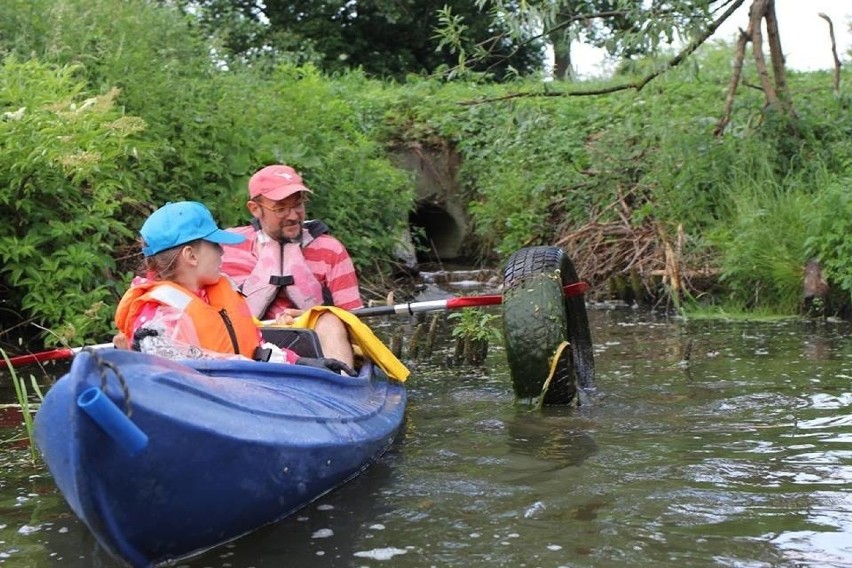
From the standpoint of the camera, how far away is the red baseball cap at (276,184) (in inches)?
235

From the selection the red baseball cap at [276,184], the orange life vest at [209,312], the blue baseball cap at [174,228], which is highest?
the red baseball cap at [276,184]

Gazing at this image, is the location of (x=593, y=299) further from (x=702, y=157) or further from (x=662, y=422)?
(x=662, y=422)

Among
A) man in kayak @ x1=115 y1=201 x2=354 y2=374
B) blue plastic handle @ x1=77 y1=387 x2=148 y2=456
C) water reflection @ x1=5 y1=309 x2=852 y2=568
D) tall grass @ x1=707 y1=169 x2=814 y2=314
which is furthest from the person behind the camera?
tall grass @ x1=707 y1=169 x2=814 y2=314

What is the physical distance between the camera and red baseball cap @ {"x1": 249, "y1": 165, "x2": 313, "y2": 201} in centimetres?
598

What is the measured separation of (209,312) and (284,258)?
5.88 feet

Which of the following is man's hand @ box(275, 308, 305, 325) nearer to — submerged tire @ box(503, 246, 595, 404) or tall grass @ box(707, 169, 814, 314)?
submerged tire @ box(503, 246, 595, 404)

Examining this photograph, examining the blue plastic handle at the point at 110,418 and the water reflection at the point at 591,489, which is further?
the water reflection at the point at 591,489

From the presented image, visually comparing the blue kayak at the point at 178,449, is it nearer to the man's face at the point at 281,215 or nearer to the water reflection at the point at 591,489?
the water reflection at the point at 591,489

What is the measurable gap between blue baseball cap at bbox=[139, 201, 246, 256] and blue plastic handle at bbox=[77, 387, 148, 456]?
4.43 ft

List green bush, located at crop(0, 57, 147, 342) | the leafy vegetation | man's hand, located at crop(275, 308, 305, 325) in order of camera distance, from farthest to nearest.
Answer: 1. the leafy vegetation
2. green bush, located at crop(0, 57, 147, 342)
3. man's hand, located at crop(275, 308, 305, 325)

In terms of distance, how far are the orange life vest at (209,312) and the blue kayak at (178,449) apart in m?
0.36

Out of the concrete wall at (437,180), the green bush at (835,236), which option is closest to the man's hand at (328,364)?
the green bush at (835,236)

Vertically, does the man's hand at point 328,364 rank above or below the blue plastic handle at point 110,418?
below

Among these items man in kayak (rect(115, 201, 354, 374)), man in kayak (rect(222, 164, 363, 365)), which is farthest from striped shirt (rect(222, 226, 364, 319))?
man in kayak (rect(115, 201, 354, 374))
